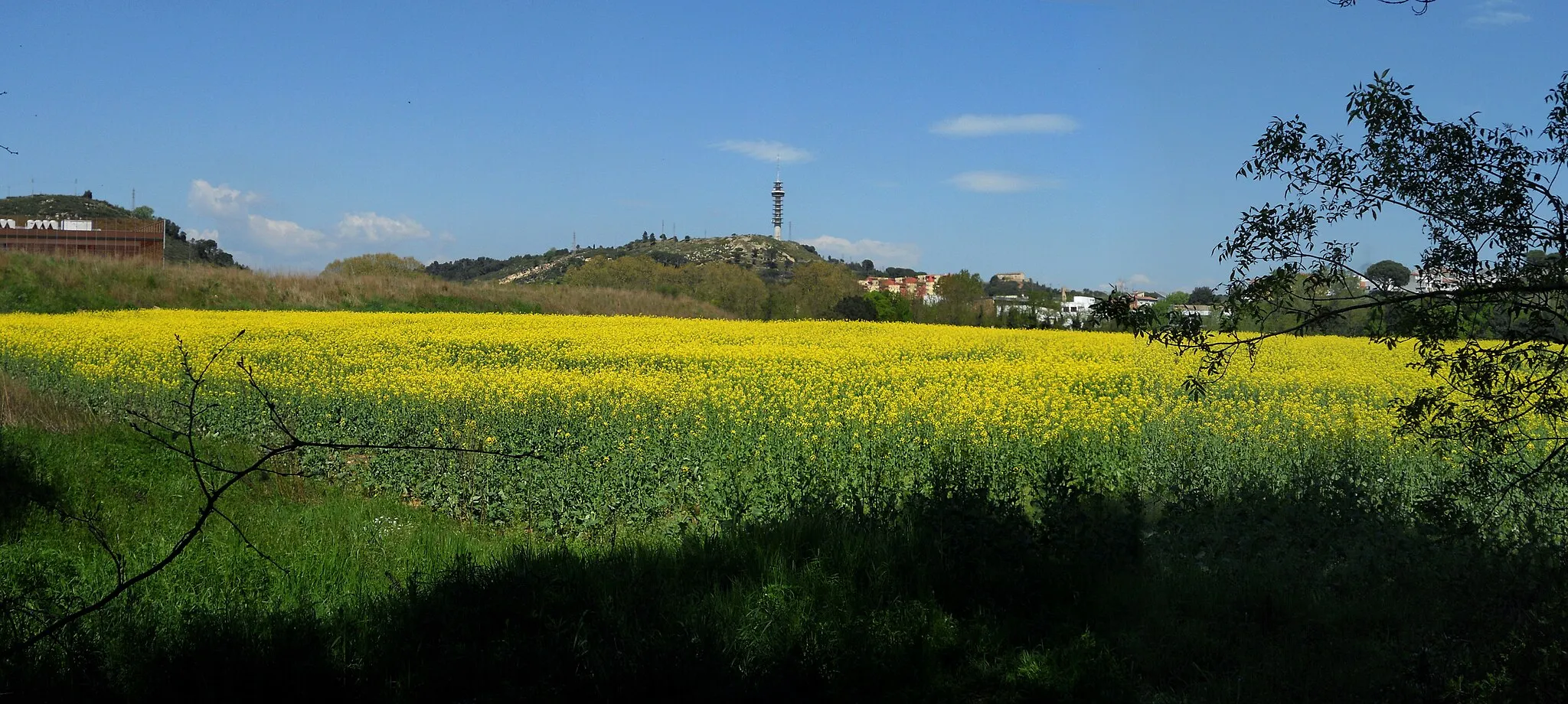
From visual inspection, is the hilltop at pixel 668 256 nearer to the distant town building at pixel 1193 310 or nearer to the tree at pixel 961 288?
the tree at pixel 961 288

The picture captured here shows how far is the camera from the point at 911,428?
446 inches

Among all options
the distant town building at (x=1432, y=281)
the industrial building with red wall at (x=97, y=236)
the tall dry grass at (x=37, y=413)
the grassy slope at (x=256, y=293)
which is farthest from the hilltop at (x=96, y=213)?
the distant town building at (x=1432, y=281)

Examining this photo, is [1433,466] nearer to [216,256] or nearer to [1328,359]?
[1328,359]

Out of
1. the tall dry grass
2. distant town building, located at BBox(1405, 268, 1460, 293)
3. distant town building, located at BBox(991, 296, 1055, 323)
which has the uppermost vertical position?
distant town building, located at BBox(991, 296, 1055, 323)

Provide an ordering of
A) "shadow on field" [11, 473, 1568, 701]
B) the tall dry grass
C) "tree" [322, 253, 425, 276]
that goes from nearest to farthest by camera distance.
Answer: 1. "shadow on field" [11, 473, 1568, 701]
2. the tall dry grass
3. "tree" [322, 253, 425, 276]

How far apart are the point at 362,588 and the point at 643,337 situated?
2090cm

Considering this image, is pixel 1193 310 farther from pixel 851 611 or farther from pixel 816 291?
pixel 816 291

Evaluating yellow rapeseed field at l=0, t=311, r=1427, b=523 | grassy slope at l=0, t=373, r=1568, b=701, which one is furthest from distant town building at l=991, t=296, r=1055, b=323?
grassy slope at l=0, t=373, r=1568, b=701

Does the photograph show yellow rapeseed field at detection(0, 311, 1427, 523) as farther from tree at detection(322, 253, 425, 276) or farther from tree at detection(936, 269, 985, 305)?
tree at detection(322, 253, 425, 276)

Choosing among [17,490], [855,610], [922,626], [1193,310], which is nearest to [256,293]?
[17,490]

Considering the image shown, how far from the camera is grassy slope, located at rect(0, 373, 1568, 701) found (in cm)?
475

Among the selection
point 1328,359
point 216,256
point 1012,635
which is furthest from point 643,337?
point 216,256

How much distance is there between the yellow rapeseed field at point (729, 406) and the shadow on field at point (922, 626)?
4.56 ft

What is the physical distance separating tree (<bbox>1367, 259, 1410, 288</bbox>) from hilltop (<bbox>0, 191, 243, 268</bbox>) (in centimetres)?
6932
